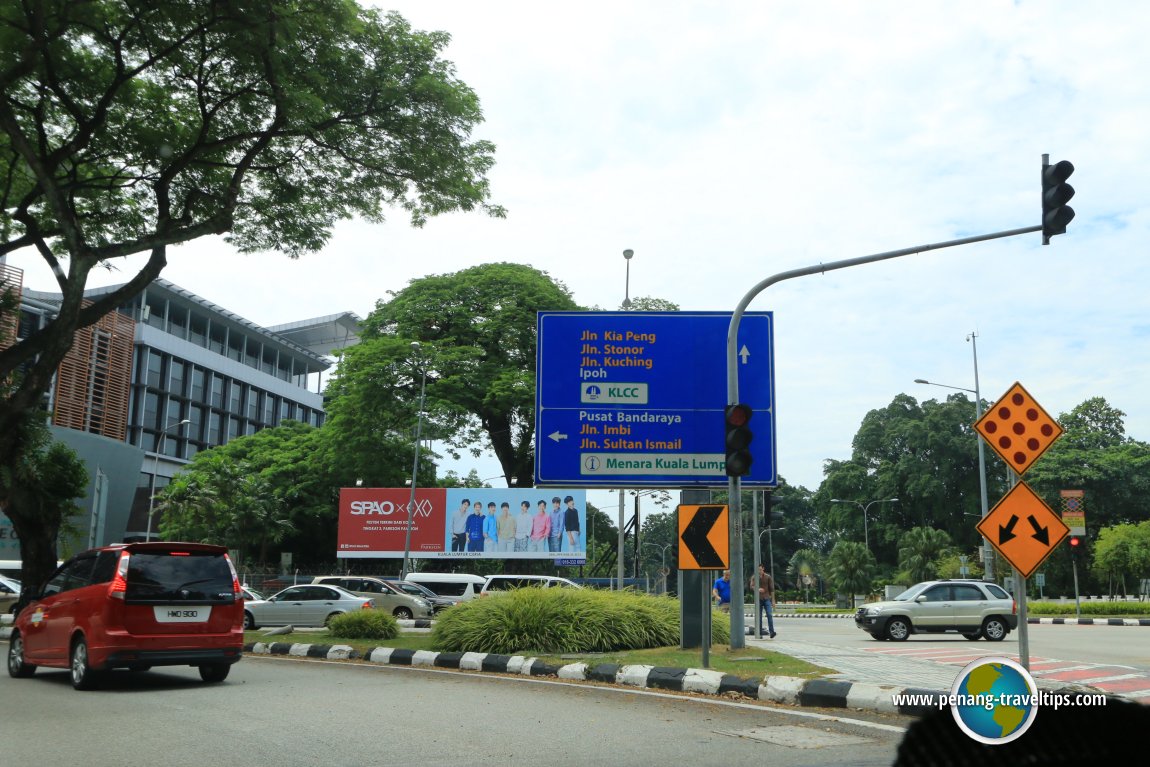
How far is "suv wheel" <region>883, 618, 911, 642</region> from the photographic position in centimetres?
2169

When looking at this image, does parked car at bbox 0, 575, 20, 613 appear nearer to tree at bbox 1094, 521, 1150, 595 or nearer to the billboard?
the billboard

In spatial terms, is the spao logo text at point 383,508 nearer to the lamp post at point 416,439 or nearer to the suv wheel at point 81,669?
the lamp post at point 416,439

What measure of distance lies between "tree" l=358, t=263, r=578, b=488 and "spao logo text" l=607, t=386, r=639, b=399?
21.6 metres

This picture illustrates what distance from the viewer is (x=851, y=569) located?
2185 inches

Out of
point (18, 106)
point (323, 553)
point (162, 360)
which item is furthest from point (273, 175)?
point (162, 360)

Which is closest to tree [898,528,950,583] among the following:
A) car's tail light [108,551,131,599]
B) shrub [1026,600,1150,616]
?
shrub [1026,600,1150,616]

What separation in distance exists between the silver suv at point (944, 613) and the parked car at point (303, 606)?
1314 centimetres

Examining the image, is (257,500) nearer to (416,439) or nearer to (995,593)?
(416,439)

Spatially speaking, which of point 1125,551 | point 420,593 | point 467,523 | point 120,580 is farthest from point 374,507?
point 1125,551

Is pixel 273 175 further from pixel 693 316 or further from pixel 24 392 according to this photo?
pixel 693 316

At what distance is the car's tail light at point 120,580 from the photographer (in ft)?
34.1

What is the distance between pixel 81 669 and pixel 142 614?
3.27 ft

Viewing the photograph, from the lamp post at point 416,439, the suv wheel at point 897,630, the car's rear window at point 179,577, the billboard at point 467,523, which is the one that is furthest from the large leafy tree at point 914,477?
the car's rear window at point 179,577

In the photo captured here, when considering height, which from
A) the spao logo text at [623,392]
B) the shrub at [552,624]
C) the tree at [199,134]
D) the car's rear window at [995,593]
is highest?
the tree at [199,134]
